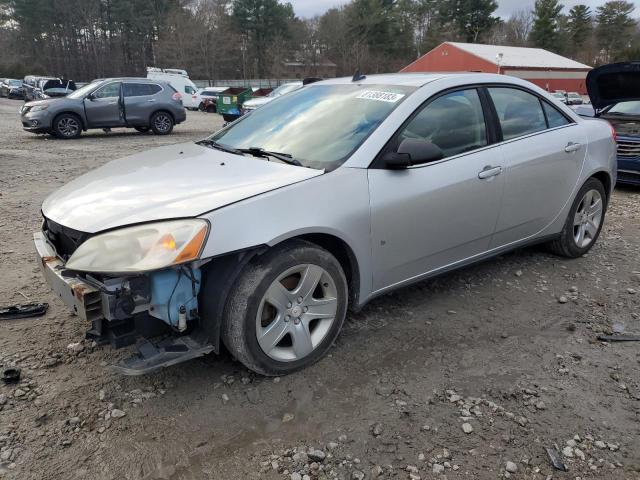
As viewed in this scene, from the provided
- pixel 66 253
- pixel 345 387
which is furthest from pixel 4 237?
pixel 345 387

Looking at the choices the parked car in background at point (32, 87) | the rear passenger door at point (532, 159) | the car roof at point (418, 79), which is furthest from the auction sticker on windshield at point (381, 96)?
the parked car in background at point (32, 87)

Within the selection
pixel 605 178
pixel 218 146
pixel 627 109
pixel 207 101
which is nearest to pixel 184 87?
pixel 207 101

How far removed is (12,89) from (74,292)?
44476 mm

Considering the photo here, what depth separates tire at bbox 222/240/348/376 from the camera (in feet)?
8.41

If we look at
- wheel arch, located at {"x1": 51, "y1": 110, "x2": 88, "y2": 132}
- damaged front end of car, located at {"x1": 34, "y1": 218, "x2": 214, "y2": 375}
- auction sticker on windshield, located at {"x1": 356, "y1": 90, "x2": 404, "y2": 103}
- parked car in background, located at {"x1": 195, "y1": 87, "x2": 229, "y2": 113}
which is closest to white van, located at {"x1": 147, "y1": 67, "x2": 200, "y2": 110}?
parked car in background, located at {"x1": 195, "y1": 87, "x2": 229, "y2": 113}

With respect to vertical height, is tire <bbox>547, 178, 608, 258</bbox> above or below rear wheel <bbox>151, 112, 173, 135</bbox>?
below

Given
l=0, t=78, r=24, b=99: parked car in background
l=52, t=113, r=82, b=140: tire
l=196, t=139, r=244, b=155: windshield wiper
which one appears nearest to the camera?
l=196, t=139, r=244, b=155: windshield wiper

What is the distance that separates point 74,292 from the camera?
2377 millimetres

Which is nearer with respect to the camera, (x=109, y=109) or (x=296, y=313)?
(x=296, y=313)

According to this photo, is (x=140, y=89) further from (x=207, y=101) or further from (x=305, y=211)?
(x=207, y=101)

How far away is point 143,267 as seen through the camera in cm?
228

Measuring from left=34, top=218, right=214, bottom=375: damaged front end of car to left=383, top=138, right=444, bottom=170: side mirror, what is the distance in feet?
3.99

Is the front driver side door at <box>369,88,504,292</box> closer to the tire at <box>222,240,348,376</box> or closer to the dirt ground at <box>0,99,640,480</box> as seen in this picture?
the tire at <box>222,240,348,376</box>

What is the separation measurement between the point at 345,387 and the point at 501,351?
41.6 inches
